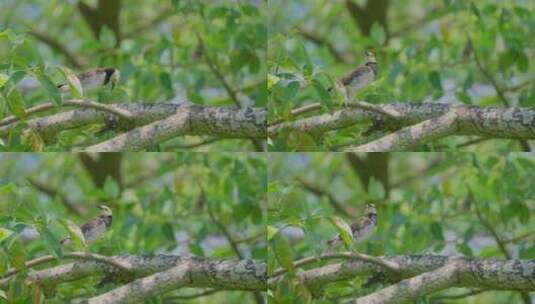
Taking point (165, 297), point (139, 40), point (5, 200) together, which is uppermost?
point (139, 40)

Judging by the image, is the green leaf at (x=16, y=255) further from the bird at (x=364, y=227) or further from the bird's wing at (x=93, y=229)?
the bird at (x=364, y=227)

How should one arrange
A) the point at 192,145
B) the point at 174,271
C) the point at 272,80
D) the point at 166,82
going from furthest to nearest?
the point at 166,82 < the point at 192,145 < the point at 174,271 < the point at 272,80

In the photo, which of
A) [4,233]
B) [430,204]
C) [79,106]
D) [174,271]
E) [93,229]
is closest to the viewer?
[4,233]

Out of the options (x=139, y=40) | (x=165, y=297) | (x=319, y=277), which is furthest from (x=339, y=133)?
(x=139, y=40)

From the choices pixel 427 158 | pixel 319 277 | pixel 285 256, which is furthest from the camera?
pixel 427 158

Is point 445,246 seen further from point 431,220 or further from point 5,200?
point 5,200

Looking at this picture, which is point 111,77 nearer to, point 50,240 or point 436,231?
point 50,240

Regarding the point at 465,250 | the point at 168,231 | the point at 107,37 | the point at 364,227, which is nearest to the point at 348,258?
the point at 364,227
